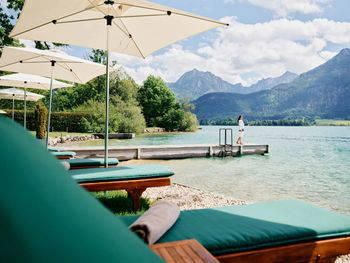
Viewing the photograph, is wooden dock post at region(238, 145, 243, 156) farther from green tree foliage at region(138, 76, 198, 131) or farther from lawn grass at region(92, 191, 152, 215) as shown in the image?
green tree foliage at region(138, 76, 198, 131)

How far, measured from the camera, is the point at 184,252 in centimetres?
188

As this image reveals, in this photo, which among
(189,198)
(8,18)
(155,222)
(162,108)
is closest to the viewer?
(155,222)

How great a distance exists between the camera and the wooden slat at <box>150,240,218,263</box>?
1.76 meters

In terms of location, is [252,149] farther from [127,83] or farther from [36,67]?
[127,83]

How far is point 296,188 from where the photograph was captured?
374 inches

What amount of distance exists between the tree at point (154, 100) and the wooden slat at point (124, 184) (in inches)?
1895

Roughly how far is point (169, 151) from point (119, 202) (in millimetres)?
11010

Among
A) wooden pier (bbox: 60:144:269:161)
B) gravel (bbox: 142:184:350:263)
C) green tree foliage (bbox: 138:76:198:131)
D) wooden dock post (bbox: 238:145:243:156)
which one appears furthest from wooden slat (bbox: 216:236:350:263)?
green tree foliage (bbox: 138:76:198:131)

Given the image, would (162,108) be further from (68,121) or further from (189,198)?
(189,198)

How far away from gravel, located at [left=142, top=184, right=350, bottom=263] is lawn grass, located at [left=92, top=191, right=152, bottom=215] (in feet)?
1.80

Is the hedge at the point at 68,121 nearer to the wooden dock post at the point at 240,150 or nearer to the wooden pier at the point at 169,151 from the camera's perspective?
the wooden pier at the point at 169,151

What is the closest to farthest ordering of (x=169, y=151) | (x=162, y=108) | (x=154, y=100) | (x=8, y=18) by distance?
(x=169, y=151) < (x=8, y=18) < (x=154, y=100) < (x=162, y=108)

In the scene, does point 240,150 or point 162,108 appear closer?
point 240,150

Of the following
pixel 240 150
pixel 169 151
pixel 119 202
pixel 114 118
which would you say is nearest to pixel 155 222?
pixel 119 202
